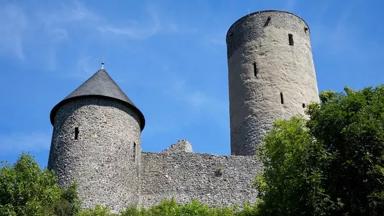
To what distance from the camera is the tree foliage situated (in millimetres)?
16922

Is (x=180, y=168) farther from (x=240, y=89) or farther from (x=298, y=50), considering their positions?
(x=298, y=50)

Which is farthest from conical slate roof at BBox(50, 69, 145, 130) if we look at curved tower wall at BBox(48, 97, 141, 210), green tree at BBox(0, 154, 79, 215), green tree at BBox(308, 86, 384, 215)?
green tree at BBox(308, 86, 384, 215)

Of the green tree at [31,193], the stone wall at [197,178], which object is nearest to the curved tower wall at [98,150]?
the stone wall at [197,178]

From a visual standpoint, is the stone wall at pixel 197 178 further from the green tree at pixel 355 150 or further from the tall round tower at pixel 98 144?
the green tree at pixel 355 150

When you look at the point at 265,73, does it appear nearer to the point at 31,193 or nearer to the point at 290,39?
the point at 290,39

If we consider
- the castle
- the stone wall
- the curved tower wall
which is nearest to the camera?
the curved tower wall

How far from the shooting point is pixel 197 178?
89.7ft

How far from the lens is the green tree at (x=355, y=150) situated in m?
16.8

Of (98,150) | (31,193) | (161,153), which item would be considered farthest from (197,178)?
(31,193)

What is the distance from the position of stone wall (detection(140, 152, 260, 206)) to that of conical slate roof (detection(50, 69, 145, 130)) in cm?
200

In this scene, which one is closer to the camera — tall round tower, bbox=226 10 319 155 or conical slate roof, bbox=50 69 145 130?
conical slate roof, bbox=50 69 145 130

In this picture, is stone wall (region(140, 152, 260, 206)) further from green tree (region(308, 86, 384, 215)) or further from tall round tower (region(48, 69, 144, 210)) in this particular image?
green tree (region(308, 86, 384, 215))

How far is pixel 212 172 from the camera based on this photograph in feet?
90.3

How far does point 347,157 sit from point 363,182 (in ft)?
2.72
